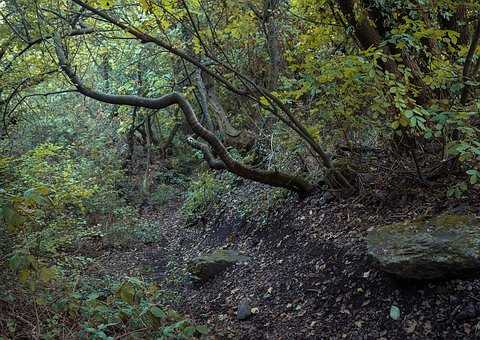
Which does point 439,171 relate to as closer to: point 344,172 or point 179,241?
point 344,172

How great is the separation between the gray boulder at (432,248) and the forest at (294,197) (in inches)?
0.6

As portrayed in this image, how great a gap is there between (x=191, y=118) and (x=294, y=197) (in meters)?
2.05

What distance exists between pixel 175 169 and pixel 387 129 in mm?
10819

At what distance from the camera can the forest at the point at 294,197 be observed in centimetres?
369

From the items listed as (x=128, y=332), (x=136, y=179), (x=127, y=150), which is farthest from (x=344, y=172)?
(x=127, y=150)

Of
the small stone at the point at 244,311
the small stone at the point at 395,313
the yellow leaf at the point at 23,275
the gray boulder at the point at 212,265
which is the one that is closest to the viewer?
the yellow leaf at the point at 23,275

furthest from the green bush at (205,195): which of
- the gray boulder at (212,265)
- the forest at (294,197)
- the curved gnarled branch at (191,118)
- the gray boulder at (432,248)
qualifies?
the gray boulder at (432,248)

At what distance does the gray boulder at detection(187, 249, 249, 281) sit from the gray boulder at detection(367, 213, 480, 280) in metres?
2.72

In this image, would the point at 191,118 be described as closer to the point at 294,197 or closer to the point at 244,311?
the point at 294,197

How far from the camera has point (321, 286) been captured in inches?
185

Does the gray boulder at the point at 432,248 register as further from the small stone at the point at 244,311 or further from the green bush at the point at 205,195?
the green bush at the point at 205,195

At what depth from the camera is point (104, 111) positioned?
15.7 metres

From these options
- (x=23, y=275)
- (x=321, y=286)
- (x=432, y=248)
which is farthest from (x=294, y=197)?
(x=23, y=275)

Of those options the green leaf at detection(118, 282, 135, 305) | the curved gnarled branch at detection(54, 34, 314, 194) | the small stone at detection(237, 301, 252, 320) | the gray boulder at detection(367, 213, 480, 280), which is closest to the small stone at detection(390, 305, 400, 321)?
the gray boulder at detection(367, 213, 480, 280)
